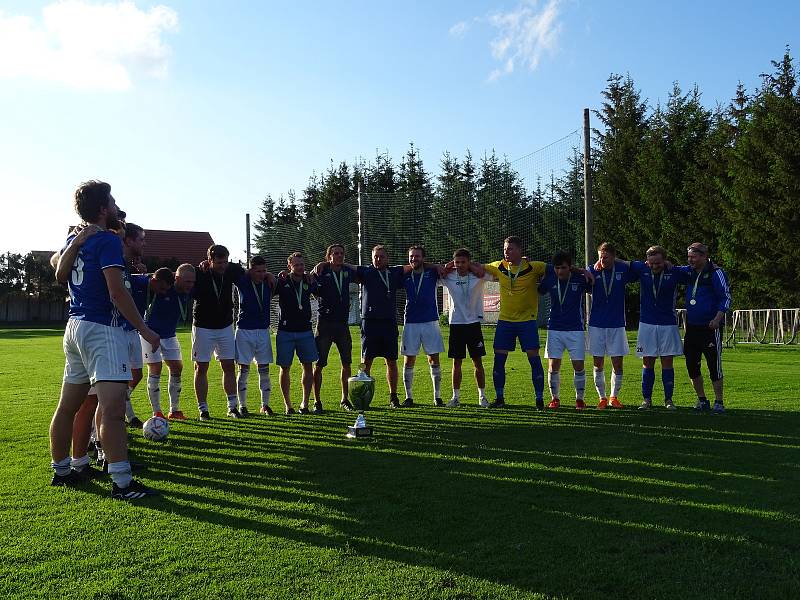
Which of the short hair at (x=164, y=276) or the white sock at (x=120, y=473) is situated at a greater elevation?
the short hair at (x=164, y=276)

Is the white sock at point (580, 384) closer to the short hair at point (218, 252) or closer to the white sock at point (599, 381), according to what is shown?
the white sock at point (599, 381)

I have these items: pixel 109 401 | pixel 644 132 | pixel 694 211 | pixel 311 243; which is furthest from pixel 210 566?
pixel 644 132

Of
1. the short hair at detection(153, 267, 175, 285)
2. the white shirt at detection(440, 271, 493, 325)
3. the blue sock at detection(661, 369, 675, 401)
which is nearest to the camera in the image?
the short hair at detection(153, 267, 175, 285)

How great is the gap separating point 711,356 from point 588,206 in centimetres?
710

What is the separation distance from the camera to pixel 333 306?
9.55 m

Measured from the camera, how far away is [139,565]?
364cm

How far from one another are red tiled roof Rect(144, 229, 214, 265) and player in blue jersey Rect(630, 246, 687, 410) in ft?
188

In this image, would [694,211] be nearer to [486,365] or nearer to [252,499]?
[486,365]

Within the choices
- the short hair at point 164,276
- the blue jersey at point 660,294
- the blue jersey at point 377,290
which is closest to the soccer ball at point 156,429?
the short hair at point 164,276

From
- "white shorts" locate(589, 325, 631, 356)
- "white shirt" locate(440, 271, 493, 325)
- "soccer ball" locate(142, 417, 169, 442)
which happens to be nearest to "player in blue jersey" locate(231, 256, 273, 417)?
"soccer ball" locate(142, 417, 169, 442)

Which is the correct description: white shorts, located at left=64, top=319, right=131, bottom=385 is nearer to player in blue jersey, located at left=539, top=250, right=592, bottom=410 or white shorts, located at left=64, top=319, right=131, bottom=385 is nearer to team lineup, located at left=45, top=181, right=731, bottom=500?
team lineup, located at left=45, top=181, right=731, bottom=500

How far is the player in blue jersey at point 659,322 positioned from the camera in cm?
909

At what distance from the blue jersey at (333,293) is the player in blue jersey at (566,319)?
2.64m

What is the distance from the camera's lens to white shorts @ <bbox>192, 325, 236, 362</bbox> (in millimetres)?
8883
